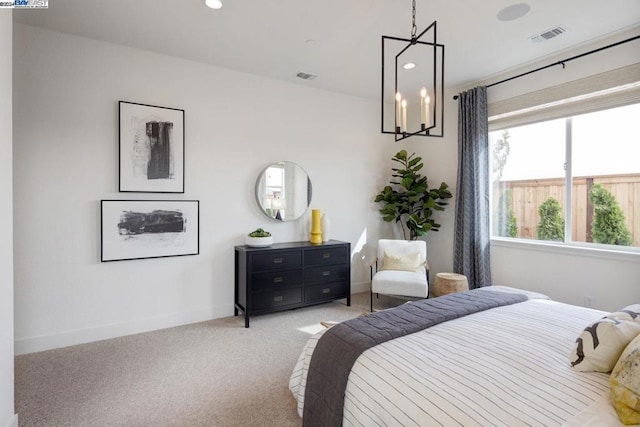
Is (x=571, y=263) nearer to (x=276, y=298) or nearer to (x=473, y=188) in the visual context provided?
(x=473, y=188)

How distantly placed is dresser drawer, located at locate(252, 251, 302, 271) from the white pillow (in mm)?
2623

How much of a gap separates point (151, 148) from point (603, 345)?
11.9ft

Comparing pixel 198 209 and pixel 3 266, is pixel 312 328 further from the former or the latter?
pixel 3 266

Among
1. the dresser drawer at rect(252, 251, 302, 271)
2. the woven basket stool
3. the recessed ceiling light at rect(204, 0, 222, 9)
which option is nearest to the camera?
the recessed ceiling light at rect(204, 0, 222, 9)

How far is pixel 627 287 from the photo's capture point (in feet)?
9.27

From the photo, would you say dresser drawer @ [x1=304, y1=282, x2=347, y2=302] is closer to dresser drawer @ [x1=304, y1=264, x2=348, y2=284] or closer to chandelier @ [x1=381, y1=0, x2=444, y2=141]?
dresser drawer @ [x1=304, y1=264, x2=348, y2=284]

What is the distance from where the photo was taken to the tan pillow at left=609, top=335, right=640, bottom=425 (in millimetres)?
969

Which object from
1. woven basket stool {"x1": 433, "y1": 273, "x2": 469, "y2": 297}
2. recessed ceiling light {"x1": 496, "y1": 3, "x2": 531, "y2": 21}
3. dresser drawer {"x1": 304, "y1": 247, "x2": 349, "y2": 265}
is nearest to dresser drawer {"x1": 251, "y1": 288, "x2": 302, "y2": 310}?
dresser drawer {"x1": 304, "y1": 247, "x2": 349, "y2": 265}

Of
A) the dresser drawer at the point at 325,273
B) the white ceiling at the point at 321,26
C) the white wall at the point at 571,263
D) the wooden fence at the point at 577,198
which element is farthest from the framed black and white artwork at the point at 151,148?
the wooden fence at the point at 577,198

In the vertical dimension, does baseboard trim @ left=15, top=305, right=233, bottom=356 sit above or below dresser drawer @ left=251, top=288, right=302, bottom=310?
below

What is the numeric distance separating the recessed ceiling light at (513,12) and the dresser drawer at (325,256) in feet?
9.00

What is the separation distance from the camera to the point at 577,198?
325cm

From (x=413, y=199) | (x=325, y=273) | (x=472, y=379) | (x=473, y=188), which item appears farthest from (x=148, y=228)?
(x=473, y=188)

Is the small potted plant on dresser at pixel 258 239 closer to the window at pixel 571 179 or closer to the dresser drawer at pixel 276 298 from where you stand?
the dresser drawer at pixel 276 298
